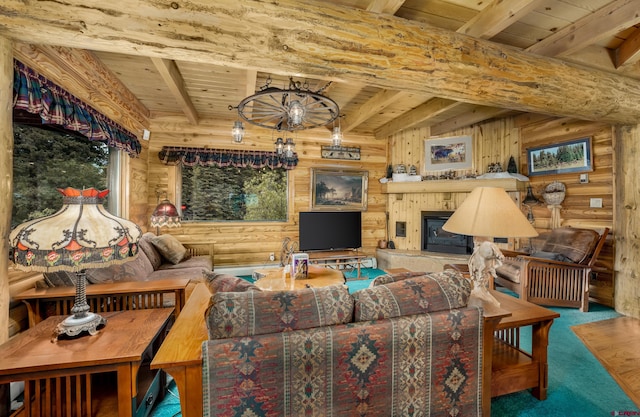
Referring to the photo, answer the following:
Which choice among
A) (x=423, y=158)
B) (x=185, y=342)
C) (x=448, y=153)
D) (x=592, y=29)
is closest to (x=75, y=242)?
(x=185, y=342)

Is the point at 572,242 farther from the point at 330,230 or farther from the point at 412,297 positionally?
the point at 412,297

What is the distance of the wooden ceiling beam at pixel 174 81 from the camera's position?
2.67m

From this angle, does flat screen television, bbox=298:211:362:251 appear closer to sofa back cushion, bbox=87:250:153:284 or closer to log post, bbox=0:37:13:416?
sofa back cushion, bbox=87:250:153:284

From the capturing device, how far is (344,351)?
1.18 metres

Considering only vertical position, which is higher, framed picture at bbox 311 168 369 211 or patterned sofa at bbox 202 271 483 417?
framed picture at bbox 311 168 369 211

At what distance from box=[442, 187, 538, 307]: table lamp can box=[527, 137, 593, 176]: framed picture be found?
3.09m

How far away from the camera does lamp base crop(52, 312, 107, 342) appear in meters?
1.40

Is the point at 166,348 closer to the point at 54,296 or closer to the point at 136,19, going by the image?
the point at 54,296

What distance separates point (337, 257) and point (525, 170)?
11.1 ft

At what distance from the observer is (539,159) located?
4.18 metres

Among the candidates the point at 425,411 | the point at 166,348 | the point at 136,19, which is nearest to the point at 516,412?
the point at 425,411

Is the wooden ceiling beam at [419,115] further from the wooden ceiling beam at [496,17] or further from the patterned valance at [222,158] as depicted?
the patterned valance at [222,158]

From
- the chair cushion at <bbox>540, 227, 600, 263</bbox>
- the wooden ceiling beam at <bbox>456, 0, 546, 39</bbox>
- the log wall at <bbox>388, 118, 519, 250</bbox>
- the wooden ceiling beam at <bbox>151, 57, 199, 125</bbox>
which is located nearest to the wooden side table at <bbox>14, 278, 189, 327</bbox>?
the wooden ceiling beam at <bbox>151, 57, 199, 125</bbox>

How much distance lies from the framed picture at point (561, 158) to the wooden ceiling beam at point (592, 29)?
1.91 m
